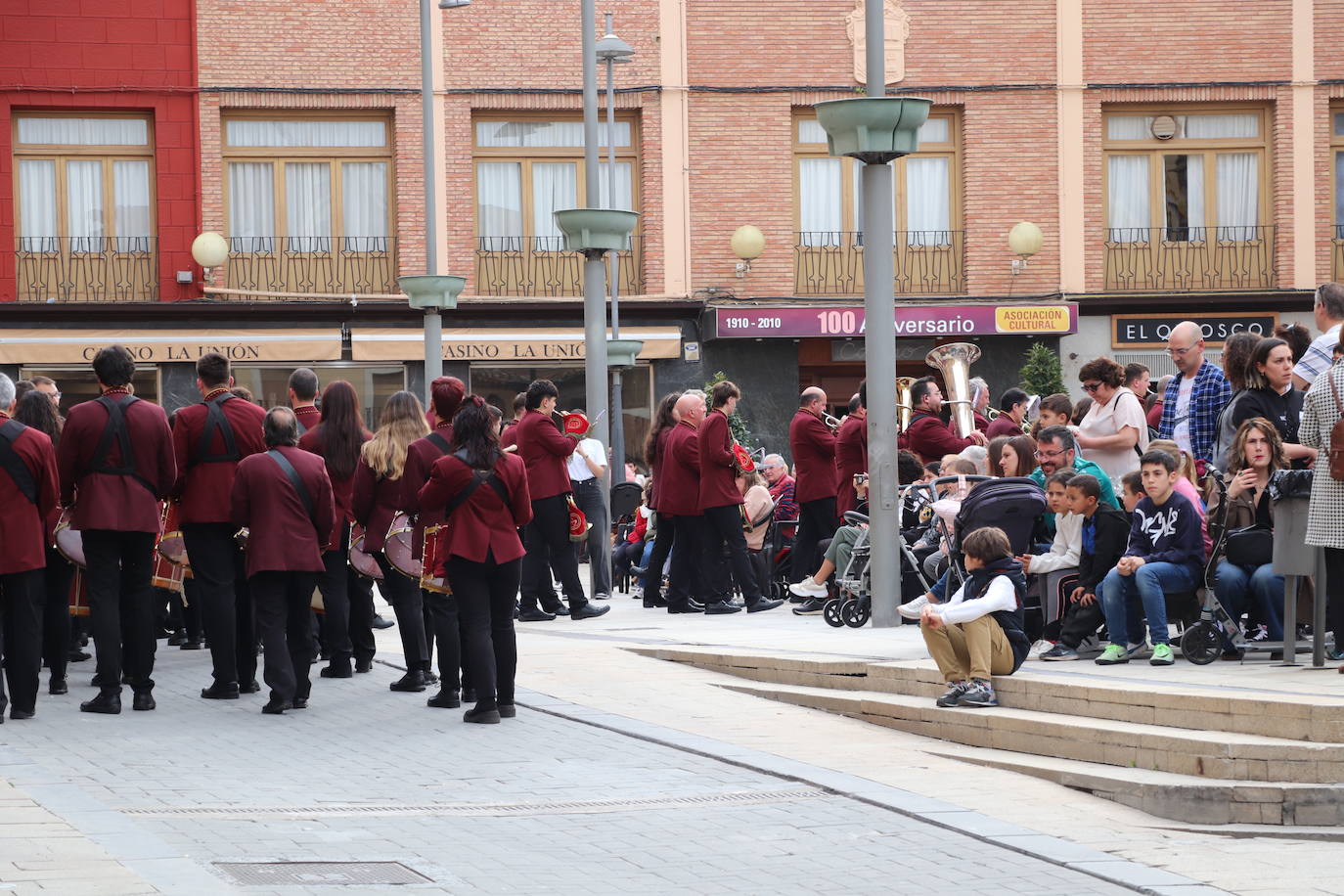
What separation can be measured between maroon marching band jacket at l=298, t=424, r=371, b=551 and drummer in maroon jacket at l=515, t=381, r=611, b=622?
2.98 metres

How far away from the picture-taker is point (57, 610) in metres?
11.5

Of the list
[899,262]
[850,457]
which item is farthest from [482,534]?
[899,262]

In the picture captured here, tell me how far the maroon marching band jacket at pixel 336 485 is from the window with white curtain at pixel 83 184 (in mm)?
17365

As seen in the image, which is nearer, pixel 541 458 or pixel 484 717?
pixel 484 717

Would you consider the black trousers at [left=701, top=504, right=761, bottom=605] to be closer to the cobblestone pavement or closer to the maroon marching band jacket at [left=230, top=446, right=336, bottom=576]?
the cobblestone pavement

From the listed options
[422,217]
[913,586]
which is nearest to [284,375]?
[422,217]

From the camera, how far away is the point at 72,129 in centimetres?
2816

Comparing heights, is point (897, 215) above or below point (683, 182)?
below

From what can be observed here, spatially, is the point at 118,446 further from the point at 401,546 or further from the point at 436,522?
the point at 436,522

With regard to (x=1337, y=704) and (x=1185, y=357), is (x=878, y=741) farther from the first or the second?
(x=1185, y=357)

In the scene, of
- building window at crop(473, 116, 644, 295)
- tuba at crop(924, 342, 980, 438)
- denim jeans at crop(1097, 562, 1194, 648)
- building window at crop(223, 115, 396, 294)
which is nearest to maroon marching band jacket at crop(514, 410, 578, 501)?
tuba at crop(924, 342, 980, 438)

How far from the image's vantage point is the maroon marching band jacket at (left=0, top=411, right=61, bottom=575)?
1045 cm

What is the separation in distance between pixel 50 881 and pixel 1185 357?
8341 millimetres

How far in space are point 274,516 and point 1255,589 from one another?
18.1 ft
